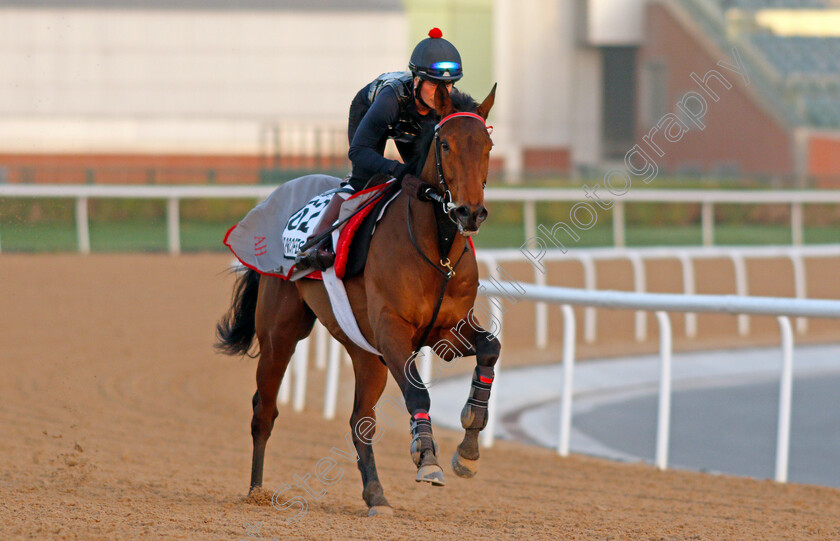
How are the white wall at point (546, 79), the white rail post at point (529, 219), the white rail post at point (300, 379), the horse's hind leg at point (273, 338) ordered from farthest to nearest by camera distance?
1. the white wall at point (546, 79)
2. the white rail post at point (529, 219)
3. the white rail post at point (300, 379)
4. the horse's hind leg at point (273, 338)

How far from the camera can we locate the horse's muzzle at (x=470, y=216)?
3797 mm

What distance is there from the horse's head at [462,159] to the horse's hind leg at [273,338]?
125 cm

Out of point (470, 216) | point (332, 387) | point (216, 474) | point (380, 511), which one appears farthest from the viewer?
point (332, 387)

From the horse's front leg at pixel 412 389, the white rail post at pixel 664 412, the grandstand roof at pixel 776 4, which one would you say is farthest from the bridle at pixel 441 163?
the grandstand roof at pixel 776 4

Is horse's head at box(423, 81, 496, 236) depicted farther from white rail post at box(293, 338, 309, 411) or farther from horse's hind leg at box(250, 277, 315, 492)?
white rail post at box(293, 338, 309, 411)

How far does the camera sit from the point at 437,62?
4250 mm

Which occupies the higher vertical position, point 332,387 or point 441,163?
point 441,163

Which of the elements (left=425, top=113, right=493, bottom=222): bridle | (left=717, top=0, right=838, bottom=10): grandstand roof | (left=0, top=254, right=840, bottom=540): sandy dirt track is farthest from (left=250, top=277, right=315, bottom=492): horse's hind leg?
(left=717, top=0, right=838, bottom=10): grandstand roof

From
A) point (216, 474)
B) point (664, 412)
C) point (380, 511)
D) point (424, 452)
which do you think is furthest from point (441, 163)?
point (664, 412)

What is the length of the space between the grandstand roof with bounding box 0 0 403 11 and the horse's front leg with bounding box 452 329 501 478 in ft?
70.1

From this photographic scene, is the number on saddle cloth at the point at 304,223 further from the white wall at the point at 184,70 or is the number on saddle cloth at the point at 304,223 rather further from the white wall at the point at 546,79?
the white wall at the point at 546,79

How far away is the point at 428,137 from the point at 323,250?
692 mm

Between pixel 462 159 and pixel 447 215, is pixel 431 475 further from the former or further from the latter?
pixel 462 159

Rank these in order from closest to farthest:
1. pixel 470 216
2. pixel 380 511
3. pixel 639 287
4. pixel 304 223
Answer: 1. pixel 470 216
2. pixel 380 511
3. pixel 304 223
4. pixel 639 287
